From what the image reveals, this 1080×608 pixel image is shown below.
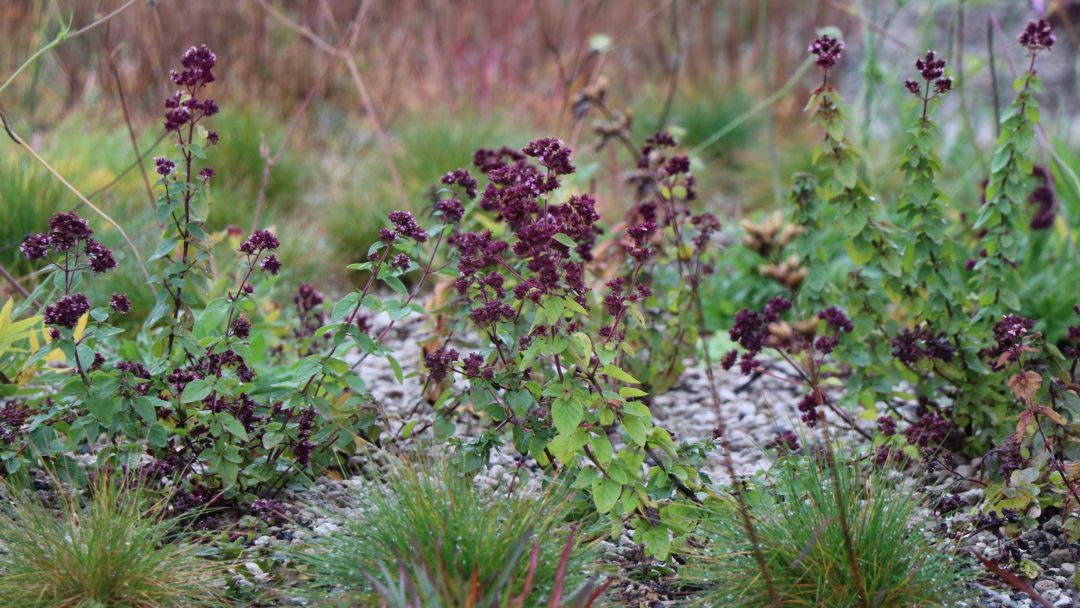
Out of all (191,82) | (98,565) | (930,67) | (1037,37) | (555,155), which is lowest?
(98,565)

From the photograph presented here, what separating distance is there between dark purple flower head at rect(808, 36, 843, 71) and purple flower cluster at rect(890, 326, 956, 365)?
0.72 meters

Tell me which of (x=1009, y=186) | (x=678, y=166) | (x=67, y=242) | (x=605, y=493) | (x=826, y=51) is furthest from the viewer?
(x=678, y=166)

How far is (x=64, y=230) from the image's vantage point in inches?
83.9

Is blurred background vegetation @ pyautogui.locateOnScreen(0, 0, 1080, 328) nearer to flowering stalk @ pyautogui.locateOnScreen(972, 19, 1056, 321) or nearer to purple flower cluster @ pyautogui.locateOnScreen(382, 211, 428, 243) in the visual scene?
flowering stalk @ pyautogui.locateOnScreen(972, 19, 1056, 321)

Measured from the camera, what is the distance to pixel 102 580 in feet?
6.44

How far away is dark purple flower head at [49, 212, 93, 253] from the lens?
6.97 feet

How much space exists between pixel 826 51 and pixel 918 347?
80cm

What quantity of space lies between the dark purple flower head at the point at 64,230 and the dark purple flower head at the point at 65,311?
0.41ft

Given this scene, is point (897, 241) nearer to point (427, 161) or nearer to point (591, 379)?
point (591, 379)

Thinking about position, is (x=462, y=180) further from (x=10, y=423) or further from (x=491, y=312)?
(x=10, y=423)

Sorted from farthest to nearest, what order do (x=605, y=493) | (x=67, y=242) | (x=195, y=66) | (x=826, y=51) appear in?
1. (x=826, y=51)
2. (x=195, y=66)
3. (x=67, y=242)
4. (x=605, y=493)

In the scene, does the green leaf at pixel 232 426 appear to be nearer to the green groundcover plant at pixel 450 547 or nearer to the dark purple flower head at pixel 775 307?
the green groundcover plant at pixel 450 547

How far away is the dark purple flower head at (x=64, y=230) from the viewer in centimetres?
212

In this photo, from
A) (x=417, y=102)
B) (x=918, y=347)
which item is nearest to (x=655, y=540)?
(x=918, y=347)
